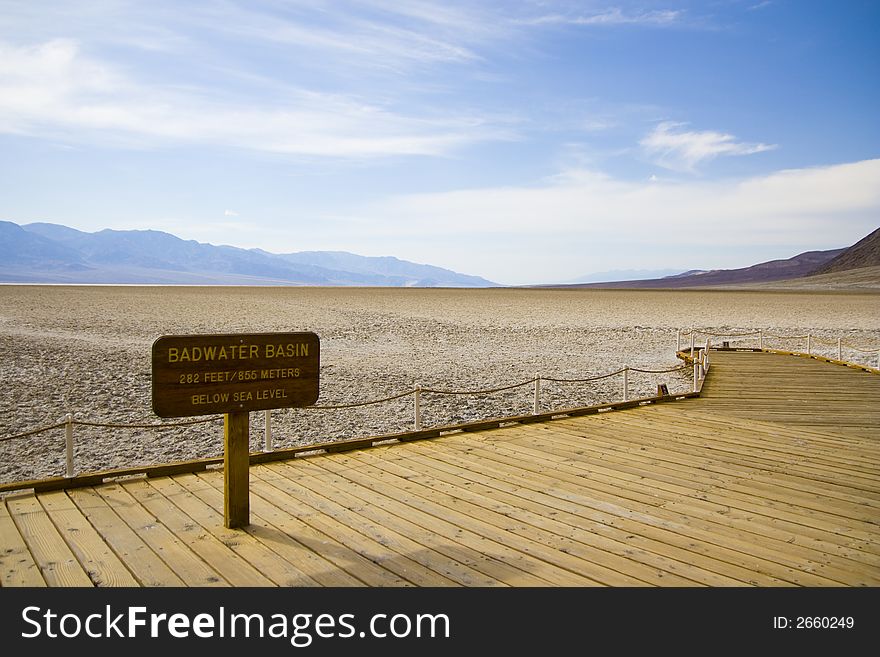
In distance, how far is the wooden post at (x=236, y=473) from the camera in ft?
17.9

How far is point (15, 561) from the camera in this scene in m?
4.70

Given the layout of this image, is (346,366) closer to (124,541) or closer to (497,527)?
(497,527)

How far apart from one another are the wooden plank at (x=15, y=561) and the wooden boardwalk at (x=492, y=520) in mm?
14

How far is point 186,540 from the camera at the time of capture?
17.0ft

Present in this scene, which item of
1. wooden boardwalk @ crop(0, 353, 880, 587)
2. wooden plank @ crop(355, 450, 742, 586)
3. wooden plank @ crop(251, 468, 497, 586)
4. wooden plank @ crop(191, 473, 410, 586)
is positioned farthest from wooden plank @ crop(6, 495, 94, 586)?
wooden plank @ crop(355, 450, 742, 586)

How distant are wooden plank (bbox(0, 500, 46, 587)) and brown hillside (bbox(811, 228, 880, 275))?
195 m

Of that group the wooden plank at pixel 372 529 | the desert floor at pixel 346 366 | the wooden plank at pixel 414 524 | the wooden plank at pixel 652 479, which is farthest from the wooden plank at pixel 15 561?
the desert floor at pixel 346 366

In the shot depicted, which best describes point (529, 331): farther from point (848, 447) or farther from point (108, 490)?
point (108, 490)

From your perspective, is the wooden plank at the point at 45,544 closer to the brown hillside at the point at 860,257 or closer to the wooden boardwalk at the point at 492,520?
the wooden boardwalk at the point at 492,520
